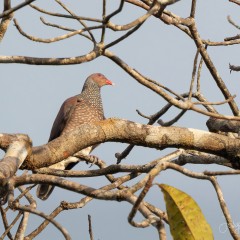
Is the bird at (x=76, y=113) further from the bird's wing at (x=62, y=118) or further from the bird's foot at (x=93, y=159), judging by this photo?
the bird's foot at (x=93, y=159)

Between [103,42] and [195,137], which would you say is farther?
[195,137]

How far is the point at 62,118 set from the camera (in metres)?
7.26

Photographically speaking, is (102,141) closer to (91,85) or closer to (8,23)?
(8,23)

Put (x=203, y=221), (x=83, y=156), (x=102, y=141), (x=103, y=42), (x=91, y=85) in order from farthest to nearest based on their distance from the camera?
(x=91, y=85)
(x=83, y=156)
(x=102, y=141)
(x=103, y=42)
(x=203, y=221)

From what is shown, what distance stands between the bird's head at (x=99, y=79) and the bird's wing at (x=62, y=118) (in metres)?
1.17

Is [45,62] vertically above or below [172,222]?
above

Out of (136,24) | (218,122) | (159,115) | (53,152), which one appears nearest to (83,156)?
(159,115)

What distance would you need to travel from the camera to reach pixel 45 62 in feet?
8.57

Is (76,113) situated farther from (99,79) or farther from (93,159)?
Answer: (93,159)

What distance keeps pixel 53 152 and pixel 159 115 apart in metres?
1.06

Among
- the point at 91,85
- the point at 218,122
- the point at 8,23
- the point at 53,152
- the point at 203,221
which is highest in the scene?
the point at 91,85

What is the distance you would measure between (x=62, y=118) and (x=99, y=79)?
5.29 ft

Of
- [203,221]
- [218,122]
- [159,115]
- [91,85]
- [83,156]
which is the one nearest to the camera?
[203,221]

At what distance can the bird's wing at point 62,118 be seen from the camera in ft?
23.6
